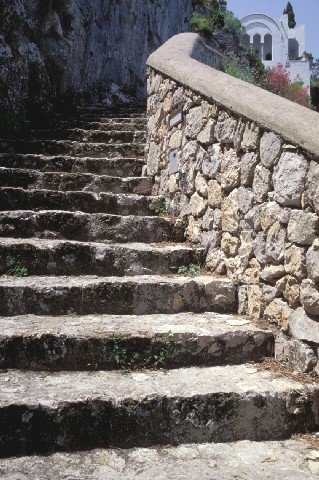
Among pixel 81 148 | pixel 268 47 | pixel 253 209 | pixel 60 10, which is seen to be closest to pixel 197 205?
pixel 253 209

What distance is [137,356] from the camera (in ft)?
8.31

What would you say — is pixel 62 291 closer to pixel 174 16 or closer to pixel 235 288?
pixel 235 288

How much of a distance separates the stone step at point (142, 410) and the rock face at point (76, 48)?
427cm

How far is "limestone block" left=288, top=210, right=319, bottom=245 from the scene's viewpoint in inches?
89.8

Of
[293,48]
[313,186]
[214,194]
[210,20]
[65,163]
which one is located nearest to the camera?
[313,186]

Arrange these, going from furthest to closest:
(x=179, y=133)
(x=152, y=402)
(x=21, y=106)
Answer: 1. (x=21, y=106)
2. (x=179, y=133)
3. (x=152, y=402)

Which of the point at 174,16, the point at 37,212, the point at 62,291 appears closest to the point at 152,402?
the point at 62,291

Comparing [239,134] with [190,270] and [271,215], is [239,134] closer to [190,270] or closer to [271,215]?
[271,215]

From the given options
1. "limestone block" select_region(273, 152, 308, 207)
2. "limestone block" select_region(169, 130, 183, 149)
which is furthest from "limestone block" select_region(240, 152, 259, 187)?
"limestone block" select_region(169, 130, 183, 149)

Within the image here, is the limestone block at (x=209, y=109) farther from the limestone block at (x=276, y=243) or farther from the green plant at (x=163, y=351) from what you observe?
the green plant at (x=163, y=351)

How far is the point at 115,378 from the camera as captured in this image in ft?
7.90

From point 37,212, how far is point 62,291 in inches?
40.2

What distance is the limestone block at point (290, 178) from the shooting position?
2.37 m

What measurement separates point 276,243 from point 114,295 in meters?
1.02
